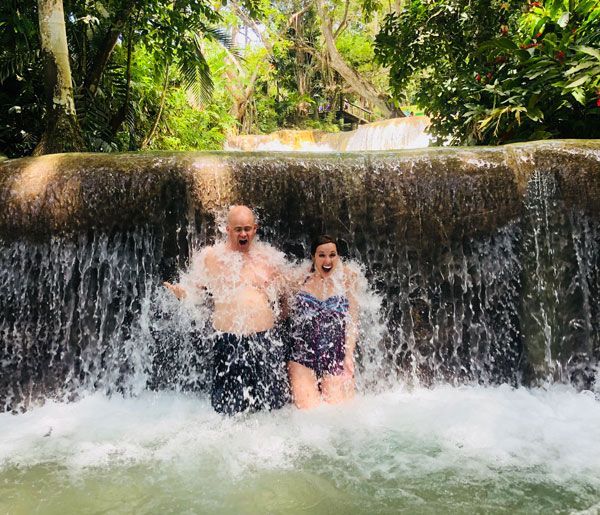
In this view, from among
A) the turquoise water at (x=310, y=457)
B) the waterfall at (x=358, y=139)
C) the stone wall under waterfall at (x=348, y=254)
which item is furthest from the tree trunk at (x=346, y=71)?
the turquoise water at (x=310, y=457)

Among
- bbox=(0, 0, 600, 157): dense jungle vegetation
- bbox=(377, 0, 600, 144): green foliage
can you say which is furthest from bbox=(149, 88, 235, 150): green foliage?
bbox=(377, 0, 600, 144): green foliage

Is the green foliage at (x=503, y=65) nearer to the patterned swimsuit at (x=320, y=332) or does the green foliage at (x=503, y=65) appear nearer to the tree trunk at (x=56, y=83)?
the patterned swimsuit at (x=320, y=332)

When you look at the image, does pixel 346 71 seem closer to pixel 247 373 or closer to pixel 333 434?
pixel 247 373

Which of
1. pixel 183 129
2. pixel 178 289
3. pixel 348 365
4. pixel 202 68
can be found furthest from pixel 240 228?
pixel 183 129

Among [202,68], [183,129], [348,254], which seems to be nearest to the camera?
[348,254]

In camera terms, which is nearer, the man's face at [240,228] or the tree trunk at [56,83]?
the man's face at [240,228]

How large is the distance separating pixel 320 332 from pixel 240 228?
3.01 feet

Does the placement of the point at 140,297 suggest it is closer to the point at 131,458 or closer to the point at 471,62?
the point at 131,458

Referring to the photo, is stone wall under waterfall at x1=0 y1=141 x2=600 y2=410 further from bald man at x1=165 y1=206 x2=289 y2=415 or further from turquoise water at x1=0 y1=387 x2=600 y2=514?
bald man at x1=165 y1=206 x2=289 y2=415

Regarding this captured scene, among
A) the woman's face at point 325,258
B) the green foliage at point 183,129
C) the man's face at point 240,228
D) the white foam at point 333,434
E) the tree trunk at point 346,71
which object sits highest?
the tree trunk at point 346,71

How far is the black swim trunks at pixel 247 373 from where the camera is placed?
368cm

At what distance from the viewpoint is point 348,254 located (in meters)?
4.49

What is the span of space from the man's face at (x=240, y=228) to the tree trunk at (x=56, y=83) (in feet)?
10.9

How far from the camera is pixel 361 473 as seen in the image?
9.89 feet
